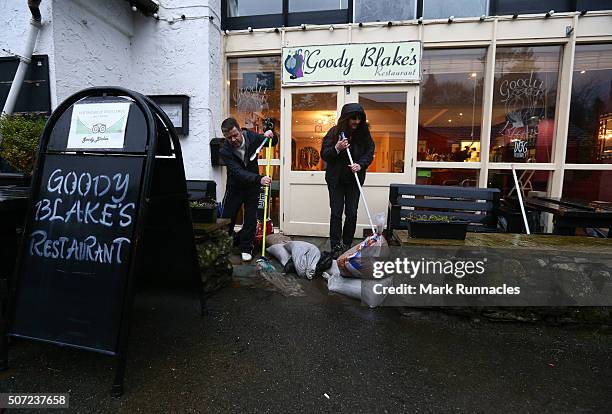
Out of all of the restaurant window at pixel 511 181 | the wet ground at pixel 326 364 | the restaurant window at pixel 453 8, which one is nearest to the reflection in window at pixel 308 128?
the restaurant window at pixel 453 8

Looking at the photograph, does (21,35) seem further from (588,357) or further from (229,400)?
(588,357)

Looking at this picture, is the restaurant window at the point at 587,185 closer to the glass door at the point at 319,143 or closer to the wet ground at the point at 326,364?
the glass door at the point at 319,143

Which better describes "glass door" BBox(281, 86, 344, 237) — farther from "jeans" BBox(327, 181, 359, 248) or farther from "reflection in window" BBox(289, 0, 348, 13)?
"reflection in window" BBox(289, 0, 348, 13)

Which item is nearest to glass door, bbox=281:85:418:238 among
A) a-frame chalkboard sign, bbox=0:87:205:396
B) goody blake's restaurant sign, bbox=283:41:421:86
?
goody blake's restaurant sign, bbox=283:41:421:86

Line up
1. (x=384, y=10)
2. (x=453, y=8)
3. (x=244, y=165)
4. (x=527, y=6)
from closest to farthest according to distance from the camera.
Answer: (x=244, y=165) → (x=527, y=6) → (x=453, y=8) → (x=384, y=10)

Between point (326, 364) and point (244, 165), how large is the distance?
9.30 feet

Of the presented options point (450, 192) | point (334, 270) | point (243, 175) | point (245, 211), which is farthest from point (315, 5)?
point (334, 270)

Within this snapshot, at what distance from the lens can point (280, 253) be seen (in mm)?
4500

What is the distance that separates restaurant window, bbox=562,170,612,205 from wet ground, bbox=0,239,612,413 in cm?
336

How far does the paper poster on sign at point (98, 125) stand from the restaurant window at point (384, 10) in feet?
15.1

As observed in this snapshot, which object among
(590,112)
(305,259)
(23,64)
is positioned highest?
(23,64)

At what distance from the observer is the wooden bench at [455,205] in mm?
4254

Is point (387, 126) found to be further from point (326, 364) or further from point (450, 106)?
point (326, 364)

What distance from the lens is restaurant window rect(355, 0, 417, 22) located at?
214 inches
